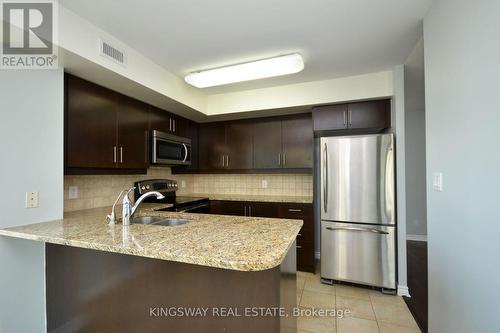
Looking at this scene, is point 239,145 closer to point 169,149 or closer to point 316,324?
point 169,149

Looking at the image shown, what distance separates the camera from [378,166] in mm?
2500

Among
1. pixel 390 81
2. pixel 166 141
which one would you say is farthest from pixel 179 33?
pixel 390 81

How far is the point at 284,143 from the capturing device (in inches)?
129

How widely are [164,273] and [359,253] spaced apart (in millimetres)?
2156

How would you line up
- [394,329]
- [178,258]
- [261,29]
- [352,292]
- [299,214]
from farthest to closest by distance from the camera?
[299,214] < [352,292] < [394,329] < [261,29] < [178,258]

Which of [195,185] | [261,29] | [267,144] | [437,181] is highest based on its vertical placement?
[261,29]

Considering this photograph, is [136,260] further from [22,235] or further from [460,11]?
[460,11]

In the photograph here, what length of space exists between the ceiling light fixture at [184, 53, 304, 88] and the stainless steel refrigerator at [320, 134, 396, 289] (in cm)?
100

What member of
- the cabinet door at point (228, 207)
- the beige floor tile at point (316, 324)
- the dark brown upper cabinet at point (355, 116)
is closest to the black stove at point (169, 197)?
the cabinet door at point (228, 207)

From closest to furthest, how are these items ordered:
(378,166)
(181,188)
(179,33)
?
(179,33), (378,166), (181,188)

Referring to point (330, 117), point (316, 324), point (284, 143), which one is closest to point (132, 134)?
point (284, 143)

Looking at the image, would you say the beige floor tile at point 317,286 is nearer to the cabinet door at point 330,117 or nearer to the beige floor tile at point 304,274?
the beige floor tile at point 304,274

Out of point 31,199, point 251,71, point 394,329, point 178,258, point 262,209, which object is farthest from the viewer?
point 262,209

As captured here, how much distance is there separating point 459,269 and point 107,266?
2035 millimetres
